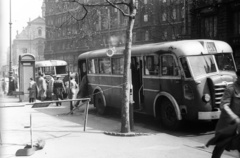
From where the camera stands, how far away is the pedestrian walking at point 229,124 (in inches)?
190

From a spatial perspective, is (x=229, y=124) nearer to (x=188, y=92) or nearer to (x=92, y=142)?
(x=92, y=142)

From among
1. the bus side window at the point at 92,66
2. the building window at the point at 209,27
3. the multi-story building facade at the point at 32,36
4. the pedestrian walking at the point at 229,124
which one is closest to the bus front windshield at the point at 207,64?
the pedestrian walking at the point at 229,124

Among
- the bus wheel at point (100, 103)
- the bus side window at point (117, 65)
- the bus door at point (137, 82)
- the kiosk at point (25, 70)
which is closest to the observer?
the bus door at point (137, 82)

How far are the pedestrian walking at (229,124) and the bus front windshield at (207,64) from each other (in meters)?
4.53

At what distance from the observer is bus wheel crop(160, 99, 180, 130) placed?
1014 cm

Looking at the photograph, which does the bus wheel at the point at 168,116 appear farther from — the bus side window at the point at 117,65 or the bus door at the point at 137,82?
the bus side window at the point at 117,65

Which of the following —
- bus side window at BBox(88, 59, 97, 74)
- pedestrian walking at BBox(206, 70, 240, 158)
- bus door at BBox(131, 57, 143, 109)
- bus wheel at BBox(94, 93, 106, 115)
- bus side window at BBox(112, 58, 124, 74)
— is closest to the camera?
pedestrian walking at BBox(206, 70, 240, 158)

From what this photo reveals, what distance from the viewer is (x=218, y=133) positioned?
16.4 feet

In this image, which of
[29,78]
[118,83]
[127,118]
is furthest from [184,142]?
[29,78]

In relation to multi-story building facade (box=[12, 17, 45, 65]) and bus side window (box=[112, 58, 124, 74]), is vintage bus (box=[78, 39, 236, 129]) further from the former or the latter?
multi-story building facade (box=[12, 17, 45, 65])

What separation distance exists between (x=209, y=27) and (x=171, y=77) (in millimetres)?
22148

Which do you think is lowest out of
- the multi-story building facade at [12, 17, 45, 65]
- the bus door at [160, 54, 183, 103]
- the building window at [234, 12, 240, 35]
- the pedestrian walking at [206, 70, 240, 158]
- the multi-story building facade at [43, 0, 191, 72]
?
the pedestrian walking at [206, 70, 240, 158]

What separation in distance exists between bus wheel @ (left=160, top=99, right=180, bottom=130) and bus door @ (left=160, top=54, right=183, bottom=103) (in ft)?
1.36

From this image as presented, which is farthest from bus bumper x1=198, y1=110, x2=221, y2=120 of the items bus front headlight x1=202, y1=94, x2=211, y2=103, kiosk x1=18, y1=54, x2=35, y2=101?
kiosk x1=18, y1=54, x2=35, y2=101
